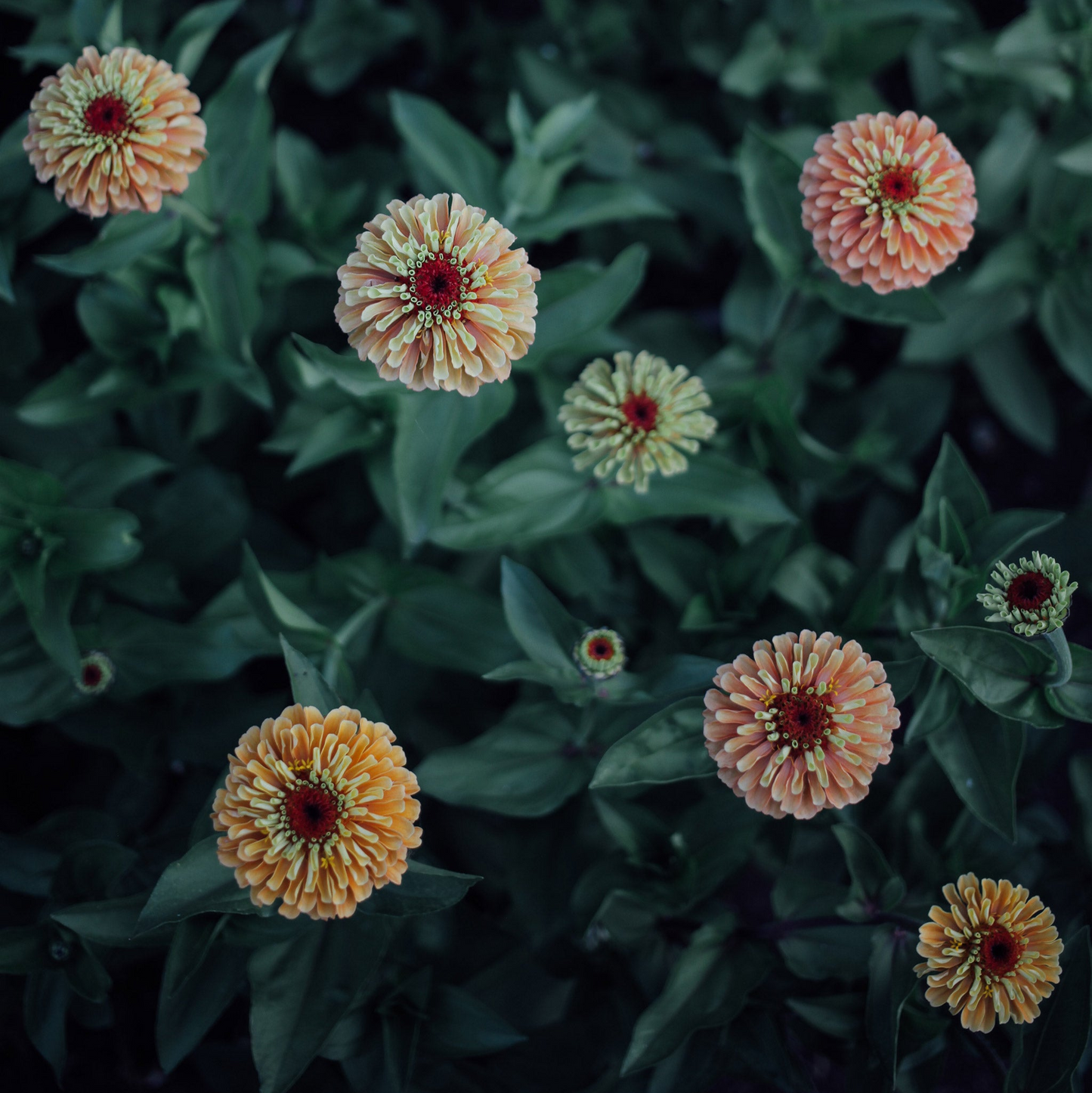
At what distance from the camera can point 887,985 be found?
1433 millimetres

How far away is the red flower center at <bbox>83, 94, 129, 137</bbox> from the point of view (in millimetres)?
1365

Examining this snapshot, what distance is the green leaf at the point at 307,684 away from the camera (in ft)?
4.21

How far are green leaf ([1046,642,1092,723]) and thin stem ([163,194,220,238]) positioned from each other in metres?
1.65

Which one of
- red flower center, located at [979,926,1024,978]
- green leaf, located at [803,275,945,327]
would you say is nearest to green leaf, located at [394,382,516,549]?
green leaf, located at [803,275,945,327]

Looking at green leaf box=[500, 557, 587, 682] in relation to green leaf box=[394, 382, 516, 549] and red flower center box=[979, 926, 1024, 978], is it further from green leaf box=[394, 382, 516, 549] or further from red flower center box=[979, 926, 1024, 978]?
red flower center box=[979, 926, 1024, 978]

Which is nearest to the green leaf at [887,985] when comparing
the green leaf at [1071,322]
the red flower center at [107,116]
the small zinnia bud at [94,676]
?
the small zinnia bud at [94,676]

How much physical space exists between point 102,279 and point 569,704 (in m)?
1.25

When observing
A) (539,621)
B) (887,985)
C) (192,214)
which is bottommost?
(887,985)

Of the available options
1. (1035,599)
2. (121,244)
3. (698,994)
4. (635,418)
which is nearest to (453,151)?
(121,244)

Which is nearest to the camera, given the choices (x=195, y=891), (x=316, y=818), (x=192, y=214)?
(x=316, y=818)

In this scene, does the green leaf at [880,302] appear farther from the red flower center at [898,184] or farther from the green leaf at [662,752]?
the green leaf at [662,752]

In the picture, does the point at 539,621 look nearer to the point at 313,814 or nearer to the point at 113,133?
the point at 313,814

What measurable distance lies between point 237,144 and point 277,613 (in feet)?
3.13

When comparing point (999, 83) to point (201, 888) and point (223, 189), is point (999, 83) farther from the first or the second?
point (201, 888)
